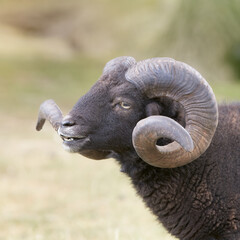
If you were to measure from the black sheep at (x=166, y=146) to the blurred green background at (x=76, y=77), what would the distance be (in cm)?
267

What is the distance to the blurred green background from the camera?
1162 centimetres

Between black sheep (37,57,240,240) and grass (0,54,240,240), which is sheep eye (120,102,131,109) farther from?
grass (0,54,240,240)

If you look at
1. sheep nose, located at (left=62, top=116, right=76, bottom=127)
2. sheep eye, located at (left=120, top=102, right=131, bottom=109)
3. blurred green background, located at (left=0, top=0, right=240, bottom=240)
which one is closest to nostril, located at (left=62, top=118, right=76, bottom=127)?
sheep nose, located at (left=62, top=116, right=76, bottom=127)

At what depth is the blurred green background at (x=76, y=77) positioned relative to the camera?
457 inches

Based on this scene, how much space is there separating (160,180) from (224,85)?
27.4 m

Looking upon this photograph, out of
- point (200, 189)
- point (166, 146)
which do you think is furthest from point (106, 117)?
point (200, 189)

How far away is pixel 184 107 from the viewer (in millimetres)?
6633

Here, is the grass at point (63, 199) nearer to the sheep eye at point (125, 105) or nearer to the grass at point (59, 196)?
the grass at point (59, 196)

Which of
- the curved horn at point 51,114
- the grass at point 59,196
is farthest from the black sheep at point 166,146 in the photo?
the grass at point 59,196

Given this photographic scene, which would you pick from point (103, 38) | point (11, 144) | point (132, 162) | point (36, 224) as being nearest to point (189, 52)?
point (103, 38)

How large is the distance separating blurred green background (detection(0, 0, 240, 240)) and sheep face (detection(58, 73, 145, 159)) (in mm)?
2931

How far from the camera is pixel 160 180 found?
7.00 metres

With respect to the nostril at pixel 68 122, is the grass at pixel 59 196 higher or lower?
lower

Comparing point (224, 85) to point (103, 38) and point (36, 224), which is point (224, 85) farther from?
point (36, 224)
